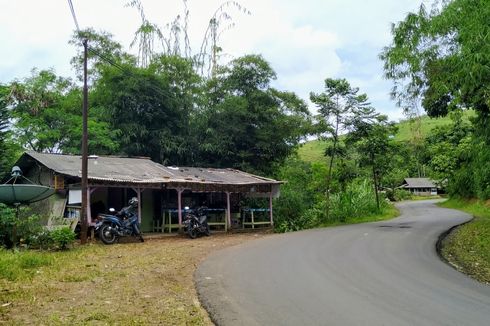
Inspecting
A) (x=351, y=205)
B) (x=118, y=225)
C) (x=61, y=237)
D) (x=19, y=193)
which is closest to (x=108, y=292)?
(x=61, y=237)

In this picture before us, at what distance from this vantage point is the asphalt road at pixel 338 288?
17.8 ft

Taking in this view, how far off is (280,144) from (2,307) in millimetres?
20580

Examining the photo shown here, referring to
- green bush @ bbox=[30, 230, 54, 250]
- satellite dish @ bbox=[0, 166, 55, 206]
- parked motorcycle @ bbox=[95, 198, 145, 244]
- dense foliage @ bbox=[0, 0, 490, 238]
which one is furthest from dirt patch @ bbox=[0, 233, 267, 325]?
dense foliage @ bbox=[0, 0, 490, 238]

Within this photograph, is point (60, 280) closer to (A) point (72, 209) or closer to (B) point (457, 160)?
(A) point (72, 209)

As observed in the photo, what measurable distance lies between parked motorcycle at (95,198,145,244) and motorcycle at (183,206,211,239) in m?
1.98

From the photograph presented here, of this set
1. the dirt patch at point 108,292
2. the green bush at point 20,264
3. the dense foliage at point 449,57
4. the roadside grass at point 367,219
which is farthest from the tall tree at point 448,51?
the roadside grass at point 367,219

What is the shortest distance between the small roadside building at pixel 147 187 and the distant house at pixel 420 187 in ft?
181

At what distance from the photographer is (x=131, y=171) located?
17000 mm

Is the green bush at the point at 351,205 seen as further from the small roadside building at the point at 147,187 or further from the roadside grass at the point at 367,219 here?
the small roadside building at the point at 147,187

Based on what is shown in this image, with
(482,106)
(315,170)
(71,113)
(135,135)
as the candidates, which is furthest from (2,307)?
(315,170)

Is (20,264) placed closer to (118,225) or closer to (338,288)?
(118,225)

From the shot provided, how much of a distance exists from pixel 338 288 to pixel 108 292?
368 cm

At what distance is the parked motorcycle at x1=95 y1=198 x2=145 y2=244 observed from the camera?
1378 centimetres

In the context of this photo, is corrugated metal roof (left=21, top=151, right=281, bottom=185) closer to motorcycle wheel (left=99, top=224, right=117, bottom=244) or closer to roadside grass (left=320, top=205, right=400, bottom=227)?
motorcycle wheel (left=99, top=224, right=117, bottom=244)
